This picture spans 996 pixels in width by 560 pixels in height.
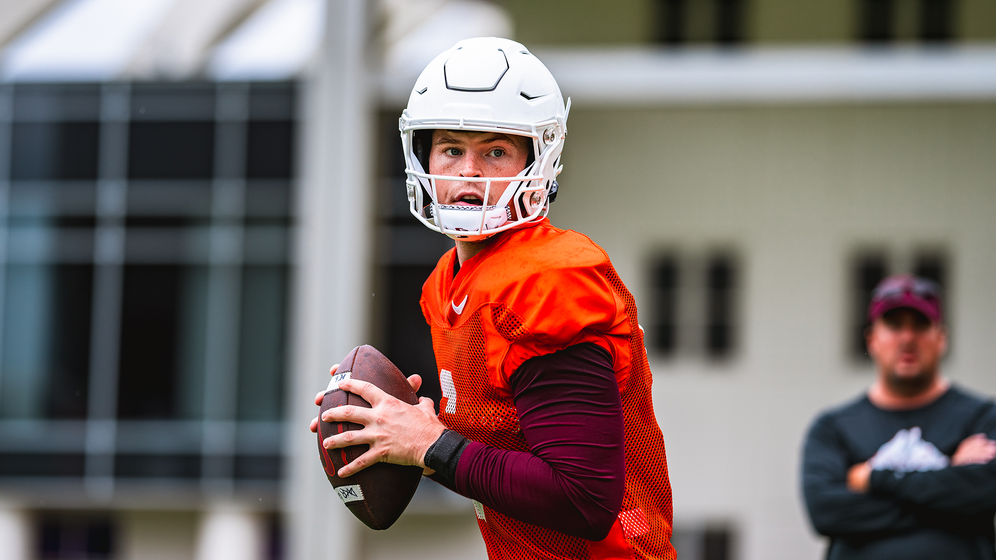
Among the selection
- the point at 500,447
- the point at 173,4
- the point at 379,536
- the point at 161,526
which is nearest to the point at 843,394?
the point at 379,536

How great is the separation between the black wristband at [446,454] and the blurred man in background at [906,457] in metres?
2.58

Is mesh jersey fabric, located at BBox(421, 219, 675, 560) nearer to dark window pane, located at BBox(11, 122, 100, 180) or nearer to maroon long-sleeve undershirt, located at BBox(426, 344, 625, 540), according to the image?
maroon long-sleeve undershirt, located at BBox(426, 344, 625, 540)

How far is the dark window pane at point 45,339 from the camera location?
43.8 feet

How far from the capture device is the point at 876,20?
14.3 metres

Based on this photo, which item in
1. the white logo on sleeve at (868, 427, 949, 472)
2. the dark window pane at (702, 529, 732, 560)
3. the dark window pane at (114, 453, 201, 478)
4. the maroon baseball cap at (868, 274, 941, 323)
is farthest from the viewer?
the dark window pane at (702, 529, 732, 560)

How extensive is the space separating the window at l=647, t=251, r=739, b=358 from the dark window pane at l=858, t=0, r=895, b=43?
3.84 m

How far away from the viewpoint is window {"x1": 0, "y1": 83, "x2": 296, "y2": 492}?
1317 cm

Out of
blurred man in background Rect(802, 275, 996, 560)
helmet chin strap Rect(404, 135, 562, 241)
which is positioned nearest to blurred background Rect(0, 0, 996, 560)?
blurred man in background Rect(802, 275, 996, 560)

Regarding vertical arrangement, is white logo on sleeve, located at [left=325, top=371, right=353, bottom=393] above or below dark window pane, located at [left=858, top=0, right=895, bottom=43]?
below

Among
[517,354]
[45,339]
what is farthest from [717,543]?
[517,354]

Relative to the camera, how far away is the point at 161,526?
44.1 feet

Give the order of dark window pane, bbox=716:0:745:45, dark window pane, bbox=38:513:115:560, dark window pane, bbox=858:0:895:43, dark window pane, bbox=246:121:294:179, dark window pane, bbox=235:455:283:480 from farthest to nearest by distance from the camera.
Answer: dark window pane, bbox=716:0:745:45 → dark window pane, bbox=858:0:895:43 → dark window pane, bbox=38:513:115:560 → dark window pane, bbox=246:121:294:179 → dark window pane, bbox=235:455:283:480

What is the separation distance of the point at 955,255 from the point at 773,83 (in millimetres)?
4910

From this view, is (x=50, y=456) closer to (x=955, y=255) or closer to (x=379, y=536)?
(x=379, y=536)
